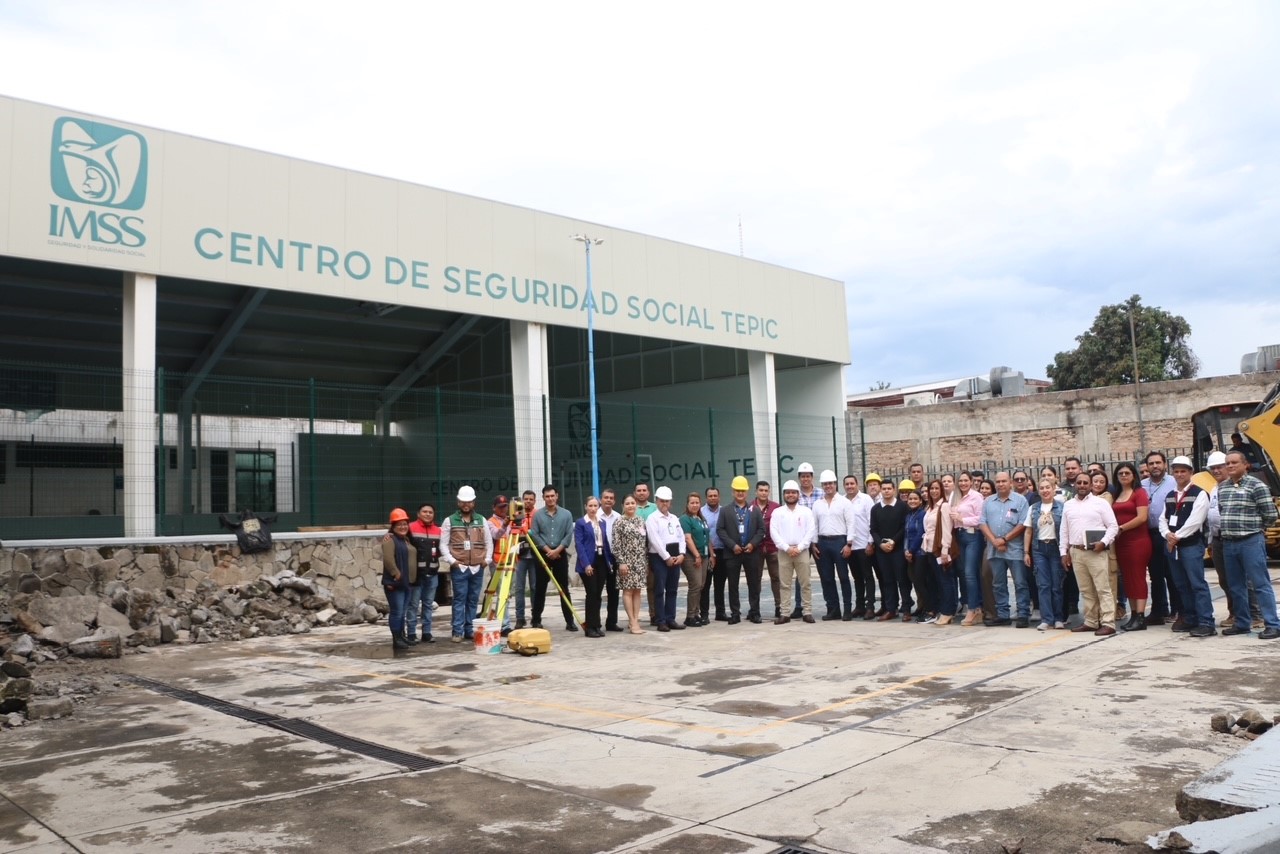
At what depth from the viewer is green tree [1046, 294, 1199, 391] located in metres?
42.2

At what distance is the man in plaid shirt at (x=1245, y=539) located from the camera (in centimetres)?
874

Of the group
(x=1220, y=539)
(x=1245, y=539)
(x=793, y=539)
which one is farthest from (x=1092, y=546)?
(x=793, y=539)

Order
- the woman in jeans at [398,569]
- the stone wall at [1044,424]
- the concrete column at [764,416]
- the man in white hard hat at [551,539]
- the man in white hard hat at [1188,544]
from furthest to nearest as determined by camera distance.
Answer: the stone wall at [1044,424], the concrete column at [764,416], the man in white hard hat at [551,539], the woman in jeans at [398,569], the man in white hard hat at [1188,544]

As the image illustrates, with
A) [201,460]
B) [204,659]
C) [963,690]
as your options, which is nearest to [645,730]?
[963,690]

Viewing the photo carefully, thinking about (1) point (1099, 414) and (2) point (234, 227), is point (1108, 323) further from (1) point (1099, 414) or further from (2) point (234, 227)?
(2) point (234, 227)

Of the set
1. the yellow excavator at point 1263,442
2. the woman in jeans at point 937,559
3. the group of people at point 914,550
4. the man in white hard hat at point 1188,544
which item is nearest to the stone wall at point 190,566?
the group of people at point 914,550

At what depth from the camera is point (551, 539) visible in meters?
11.3

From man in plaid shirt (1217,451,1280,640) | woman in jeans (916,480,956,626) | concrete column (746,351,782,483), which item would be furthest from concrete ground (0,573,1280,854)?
concrete column (746,351,782,483)

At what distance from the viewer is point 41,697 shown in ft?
24.8

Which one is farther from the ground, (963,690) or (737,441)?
(737,441)

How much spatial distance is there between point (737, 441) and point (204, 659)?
46.7 feet

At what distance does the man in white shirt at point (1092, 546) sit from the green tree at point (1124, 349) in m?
35.7

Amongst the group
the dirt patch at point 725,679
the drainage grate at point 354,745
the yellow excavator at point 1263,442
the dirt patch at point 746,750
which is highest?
the yellow excavator at point 1263,442

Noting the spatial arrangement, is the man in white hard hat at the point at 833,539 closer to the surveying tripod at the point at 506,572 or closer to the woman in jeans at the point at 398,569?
the surveying tripod at the point at 506,572
